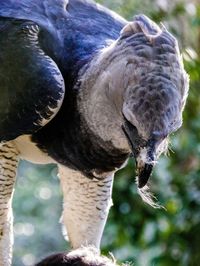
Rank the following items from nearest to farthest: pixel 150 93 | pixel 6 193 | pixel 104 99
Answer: pixel 150 93 < pixel 104 99 < pixel 6 193

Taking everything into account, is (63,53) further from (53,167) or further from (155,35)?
(53,167)

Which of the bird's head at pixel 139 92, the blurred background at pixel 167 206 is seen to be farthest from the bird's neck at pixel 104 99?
the blurred background at pixel 167 206

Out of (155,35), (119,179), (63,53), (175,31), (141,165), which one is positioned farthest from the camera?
(119,179)

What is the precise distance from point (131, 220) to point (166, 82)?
1445mm

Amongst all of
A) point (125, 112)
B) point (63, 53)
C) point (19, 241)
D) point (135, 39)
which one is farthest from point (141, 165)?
point (19, 241)

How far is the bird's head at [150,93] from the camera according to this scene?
1824 mm

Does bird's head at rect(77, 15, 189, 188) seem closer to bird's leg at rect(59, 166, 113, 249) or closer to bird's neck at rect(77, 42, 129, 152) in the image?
bird's neck at rect(77, 42, 129, 152)

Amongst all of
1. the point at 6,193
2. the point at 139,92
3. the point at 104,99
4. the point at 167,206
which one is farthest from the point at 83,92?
the point at 167,206

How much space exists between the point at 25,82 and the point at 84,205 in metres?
0.61

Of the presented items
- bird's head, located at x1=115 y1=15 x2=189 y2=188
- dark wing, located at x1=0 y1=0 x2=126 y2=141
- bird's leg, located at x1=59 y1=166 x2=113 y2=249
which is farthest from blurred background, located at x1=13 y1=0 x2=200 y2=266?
bird's head, located at x1=115 y1=15 x2=189 y2=188

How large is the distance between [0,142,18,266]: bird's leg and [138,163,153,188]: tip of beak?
0.55 meters

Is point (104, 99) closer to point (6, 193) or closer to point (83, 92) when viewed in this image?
point (83, 92)

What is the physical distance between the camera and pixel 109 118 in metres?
2.03

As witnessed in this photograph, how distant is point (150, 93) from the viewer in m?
1.84
